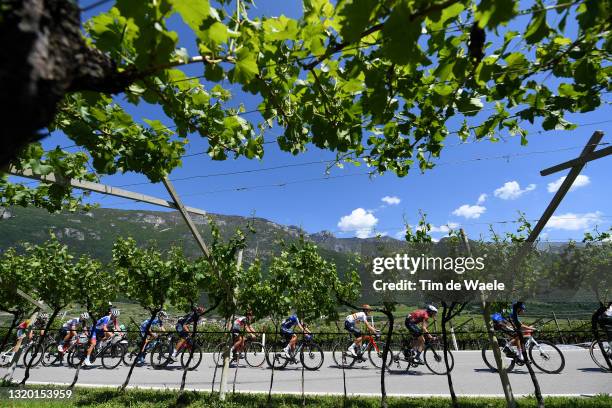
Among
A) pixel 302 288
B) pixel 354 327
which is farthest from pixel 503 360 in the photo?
pixel 302 288

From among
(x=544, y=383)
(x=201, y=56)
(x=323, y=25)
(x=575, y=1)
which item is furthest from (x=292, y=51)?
(x=544, y=383)

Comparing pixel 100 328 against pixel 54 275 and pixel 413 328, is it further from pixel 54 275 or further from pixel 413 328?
pixel 413 328

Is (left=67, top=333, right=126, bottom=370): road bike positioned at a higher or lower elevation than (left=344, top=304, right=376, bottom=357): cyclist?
lower

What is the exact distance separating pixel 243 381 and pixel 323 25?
38.7 feet

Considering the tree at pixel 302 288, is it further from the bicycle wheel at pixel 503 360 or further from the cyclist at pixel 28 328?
the cyclist at pixel 28 328

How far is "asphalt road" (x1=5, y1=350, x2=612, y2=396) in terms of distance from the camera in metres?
8.90

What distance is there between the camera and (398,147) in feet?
12.6

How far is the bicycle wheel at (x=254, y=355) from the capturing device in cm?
1409

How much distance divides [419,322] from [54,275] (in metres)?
12.1

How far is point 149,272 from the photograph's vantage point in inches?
361

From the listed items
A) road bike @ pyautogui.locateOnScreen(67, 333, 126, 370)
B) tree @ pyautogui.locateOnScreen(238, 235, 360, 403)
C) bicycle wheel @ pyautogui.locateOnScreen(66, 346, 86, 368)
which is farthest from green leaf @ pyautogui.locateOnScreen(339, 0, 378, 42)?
bicycle wheel @ pyautogui.locateOnScreen(66, 346, 86, 368)

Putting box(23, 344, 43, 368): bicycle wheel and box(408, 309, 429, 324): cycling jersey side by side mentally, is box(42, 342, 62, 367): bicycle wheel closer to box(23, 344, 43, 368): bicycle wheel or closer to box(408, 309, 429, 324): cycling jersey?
box(23, 344, 43, 368): bicycle wheel

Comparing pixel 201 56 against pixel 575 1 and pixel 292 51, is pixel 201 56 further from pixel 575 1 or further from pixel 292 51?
pixel 575 1

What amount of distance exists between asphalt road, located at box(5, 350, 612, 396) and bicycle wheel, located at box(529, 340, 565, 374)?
246mm
